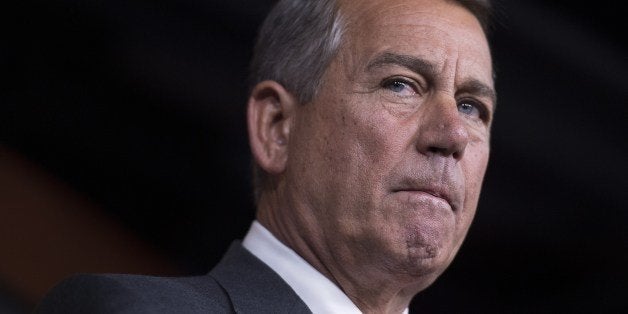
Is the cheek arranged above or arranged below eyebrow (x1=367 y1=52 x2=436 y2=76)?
below

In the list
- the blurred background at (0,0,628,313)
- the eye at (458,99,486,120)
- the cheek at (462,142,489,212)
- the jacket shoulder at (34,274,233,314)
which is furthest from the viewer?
the blurred background at (0,0,628,313)

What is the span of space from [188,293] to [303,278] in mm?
240

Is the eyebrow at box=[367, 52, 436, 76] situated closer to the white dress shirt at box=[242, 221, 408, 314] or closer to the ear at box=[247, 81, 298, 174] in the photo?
the ear at box=[247, 81, 298, 174]

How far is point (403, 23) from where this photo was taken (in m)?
2.26

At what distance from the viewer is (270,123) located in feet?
7.56

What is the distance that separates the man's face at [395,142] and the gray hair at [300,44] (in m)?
0.02

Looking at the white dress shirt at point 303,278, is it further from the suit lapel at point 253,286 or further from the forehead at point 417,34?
the forehead at point 417,34

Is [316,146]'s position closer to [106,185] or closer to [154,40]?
[154,40]

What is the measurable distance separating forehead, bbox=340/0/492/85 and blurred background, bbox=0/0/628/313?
644 mm

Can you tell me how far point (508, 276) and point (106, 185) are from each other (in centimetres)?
106

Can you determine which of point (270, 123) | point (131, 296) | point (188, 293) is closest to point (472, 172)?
point (270, 123)

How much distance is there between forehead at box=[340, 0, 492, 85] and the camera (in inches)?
88.2

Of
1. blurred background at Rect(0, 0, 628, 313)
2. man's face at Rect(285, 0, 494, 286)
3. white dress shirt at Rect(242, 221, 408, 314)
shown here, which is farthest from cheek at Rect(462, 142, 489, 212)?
blurred background at Rect(0, 0, 628, 313)

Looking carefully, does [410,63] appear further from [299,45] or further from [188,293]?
[188,293]
